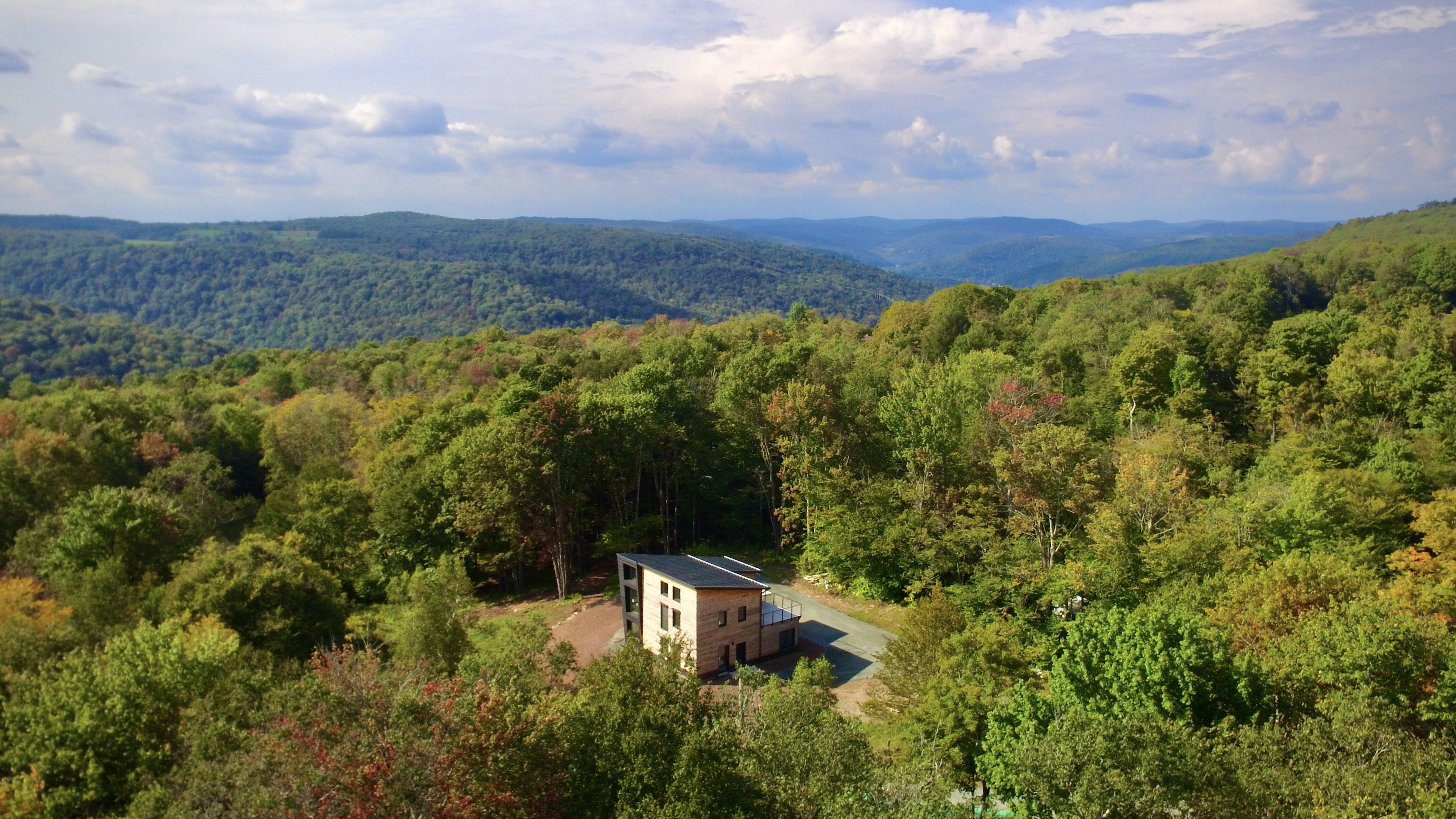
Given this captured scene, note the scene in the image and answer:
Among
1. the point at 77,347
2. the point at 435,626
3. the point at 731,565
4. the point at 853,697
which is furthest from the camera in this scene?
the point at 77,347

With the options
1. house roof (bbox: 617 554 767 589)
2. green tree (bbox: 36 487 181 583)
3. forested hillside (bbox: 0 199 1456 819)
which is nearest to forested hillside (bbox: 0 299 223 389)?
forested hillside (bbox: 0 199 1456 819)

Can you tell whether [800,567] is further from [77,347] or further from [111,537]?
[77,347]

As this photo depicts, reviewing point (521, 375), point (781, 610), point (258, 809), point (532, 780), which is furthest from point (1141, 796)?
point (521, 375)

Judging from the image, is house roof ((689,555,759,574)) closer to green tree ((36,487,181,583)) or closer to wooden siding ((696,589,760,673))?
wooden siding ((696,589,760,673))

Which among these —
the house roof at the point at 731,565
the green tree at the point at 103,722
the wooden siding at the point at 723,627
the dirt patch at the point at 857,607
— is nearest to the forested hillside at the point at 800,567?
the green tree at the point at 103,722

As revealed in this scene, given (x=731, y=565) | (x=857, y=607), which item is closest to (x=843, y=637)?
(x=857, y=607)
